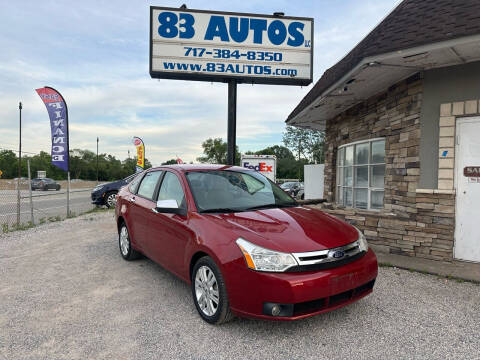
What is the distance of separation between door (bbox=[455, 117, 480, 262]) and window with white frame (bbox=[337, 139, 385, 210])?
5.75ft

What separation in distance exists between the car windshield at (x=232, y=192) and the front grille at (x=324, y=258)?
3.39 ft

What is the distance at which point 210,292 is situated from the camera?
300 cm

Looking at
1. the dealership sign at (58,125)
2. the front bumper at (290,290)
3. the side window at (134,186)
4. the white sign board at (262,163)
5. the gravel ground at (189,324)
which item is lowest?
the gravel ground at (189,324)

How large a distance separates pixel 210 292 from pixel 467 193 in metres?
4.16

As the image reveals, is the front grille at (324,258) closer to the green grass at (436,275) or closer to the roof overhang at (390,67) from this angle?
the green grass at (436,275)

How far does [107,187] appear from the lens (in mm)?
13336

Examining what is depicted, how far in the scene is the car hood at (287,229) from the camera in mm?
2703

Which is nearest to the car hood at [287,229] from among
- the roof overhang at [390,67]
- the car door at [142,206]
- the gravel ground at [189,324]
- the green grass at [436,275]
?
the gravel ground at [189,324]

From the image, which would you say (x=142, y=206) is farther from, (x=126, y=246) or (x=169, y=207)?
(x=169, y=207)

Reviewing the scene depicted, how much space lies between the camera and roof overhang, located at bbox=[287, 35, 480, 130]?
4.12 meters

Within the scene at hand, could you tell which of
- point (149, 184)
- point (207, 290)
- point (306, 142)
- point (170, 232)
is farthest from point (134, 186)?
point (306, 142)

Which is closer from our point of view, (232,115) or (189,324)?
(189,324)

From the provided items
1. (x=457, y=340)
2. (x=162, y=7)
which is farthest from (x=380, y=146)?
(x=162, y=7)

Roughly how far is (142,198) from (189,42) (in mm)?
5348
